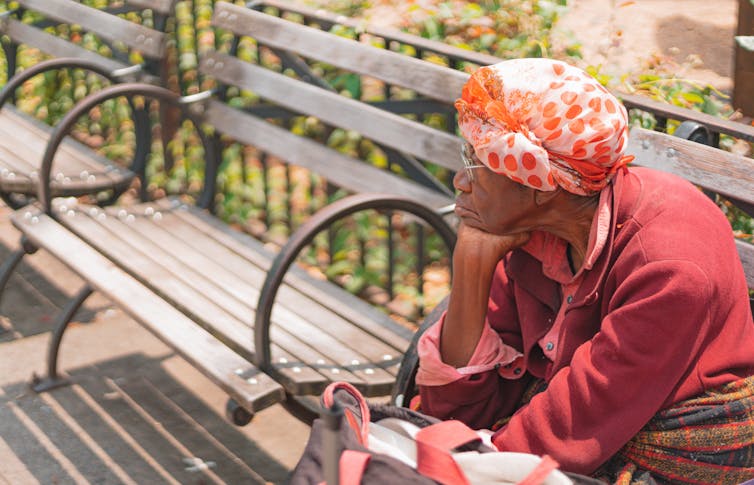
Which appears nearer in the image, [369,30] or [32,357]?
[369,30]

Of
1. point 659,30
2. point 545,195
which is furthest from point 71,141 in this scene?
point 659,30

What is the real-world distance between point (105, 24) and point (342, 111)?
1.54 meters

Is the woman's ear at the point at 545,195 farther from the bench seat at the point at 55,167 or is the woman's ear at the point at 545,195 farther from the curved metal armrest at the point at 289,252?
the bench seat at the point at 55,167

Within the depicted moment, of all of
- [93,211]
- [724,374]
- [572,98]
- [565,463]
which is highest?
[572,98]

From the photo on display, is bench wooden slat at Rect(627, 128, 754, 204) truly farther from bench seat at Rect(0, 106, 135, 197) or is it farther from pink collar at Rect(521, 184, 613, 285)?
bench seat at Rect(0, 106, 135, 197)

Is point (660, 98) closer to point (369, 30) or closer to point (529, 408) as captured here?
point (369, 30)

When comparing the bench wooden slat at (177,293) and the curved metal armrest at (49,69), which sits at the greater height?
the curved metal armrest at (49,69)

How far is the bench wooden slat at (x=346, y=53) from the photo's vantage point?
140 inches

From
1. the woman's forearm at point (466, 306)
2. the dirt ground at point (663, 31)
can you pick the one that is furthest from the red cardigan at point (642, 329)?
the dirt ground at point (663, 31)

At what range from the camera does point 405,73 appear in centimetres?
368

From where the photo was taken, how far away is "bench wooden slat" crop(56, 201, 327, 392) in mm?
3053

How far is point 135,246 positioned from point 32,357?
82 cm

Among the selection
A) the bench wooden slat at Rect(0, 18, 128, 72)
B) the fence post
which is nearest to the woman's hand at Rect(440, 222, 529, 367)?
the bench wooden slat at Rect(0, 18, 128, 72)

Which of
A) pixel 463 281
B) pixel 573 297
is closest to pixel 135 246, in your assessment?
pixel 463 281
